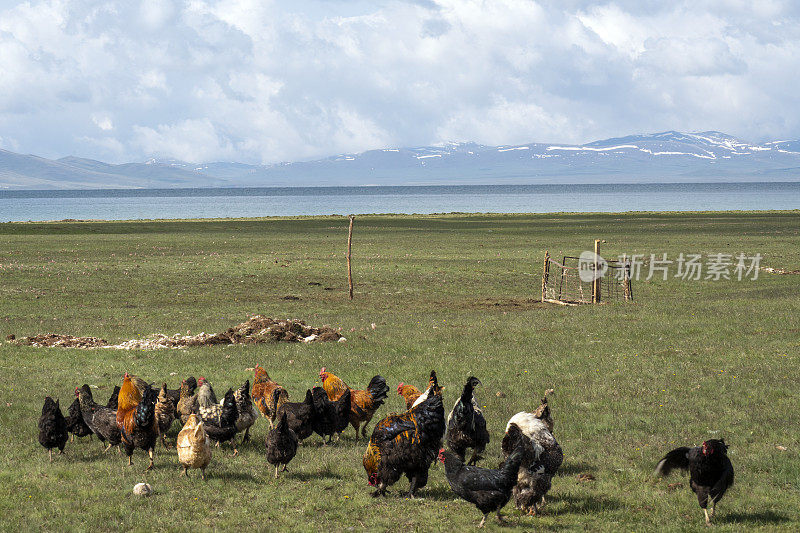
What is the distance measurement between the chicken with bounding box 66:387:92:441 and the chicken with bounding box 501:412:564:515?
27.7 feet

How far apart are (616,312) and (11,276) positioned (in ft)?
117

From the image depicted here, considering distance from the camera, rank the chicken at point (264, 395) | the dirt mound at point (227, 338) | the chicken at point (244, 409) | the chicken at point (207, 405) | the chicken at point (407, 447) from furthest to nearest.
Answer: the dirt mound at point (227, 338)
the chicken at point (264, 395)
the chicken at point (244, 409)
the chicken at point (207, 405)
the chicken at point (407, 447)

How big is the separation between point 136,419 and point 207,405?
157 cm

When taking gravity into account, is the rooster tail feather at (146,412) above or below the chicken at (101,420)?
above

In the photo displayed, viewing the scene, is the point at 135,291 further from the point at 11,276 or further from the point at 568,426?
the point at 568,426

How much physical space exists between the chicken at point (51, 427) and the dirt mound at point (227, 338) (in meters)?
10.2

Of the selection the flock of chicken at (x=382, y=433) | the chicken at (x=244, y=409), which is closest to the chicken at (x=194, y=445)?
the flock of chicken at (x=382, y=433)

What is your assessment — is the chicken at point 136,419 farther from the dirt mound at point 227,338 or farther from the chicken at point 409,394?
the dirt mound at point 227,338

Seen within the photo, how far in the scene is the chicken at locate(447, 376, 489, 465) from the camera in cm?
1248

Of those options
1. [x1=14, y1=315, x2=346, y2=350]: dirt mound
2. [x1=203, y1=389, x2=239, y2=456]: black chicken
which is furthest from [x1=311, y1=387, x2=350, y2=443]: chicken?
[x1=14, y1=315, x2=346, y2=350]: dirt mound

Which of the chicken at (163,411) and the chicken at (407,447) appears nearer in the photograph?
the chicken at (407,447)

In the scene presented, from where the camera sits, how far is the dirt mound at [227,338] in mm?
24344

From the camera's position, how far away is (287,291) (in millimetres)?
40188

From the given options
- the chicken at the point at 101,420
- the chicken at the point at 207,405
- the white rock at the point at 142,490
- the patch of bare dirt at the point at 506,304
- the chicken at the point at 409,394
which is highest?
the patch of bare dirt at the point at 506,304
